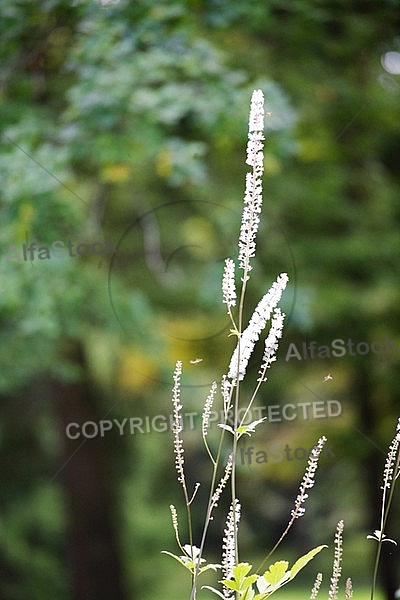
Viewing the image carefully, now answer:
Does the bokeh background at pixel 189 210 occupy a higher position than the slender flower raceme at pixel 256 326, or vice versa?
the slender flower raceme at pixel 256 326

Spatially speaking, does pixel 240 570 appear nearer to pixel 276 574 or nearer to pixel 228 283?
pixel 276 574

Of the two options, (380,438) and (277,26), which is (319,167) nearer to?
(277,26)

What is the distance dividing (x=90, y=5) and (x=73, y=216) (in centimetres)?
102

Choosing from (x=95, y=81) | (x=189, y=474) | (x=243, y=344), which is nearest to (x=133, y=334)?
(x=95, y=81)

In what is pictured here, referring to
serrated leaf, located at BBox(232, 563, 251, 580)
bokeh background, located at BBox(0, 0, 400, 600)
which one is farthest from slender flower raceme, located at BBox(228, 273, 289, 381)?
bokeh background, located at BBox(0, 0, 400, 600)

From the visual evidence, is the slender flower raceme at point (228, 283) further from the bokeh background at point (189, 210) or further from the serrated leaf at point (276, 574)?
the bokeh background at point (189, 210)

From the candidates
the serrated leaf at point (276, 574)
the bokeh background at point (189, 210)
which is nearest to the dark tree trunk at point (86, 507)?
the bokeh background at point (189, 210)

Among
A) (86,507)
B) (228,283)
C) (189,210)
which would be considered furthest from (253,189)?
(86,507)

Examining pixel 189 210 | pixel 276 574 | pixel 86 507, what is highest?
pixel 276 574

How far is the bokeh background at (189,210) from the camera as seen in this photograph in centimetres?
343

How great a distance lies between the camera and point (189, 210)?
15.7 feet

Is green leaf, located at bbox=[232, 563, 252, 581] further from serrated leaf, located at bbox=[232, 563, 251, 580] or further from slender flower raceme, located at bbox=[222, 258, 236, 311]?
slender flower raceme, located at bbox=[222, 258, 236, 311]

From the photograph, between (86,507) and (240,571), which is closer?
(240,571)

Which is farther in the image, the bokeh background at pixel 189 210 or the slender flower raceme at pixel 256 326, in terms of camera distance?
the bokeh background at pixel 189 210
